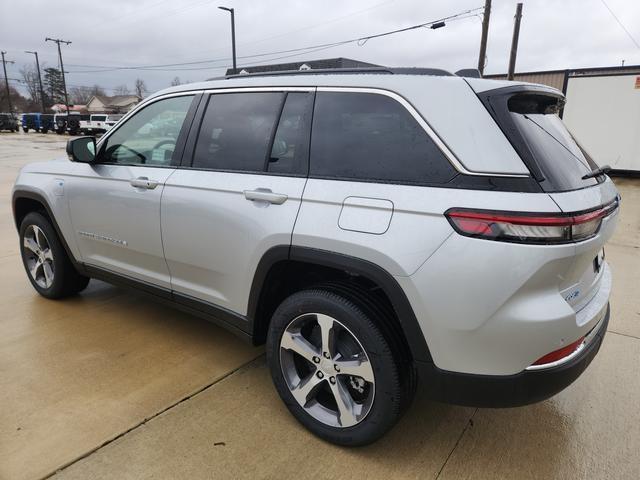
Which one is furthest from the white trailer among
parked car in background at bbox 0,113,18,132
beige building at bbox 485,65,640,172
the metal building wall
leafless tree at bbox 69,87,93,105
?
leafless tree at bbox 69,87,93,105

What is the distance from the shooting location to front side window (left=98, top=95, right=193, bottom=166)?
3.22m

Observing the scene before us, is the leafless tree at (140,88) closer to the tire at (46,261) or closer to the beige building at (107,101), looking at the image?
the beige building at (107,101)

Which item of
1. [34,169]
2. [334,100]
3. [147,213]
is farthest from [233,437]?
[34,169]

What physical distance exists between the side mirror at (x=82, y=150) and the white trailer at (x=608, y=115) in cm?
1369

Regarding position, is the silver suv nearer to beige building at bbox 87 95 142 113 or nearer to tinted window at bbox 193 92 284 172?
tinted window at bbox 193 92 284 172

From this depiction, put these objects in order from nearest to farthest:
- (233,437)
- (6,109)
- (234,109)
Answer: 1. (233,437)
2. (234,109)
3. (6,109)

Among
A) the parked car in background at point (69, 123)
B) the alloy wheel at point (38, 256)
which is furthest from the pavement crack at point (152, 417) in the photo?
the parked car in background at point (69, 123)

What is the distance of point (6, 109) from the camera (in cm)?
8112

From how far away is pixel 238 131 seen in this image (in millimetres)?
2855

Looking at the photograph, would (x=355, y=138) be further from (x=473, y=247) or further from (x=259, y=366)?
(x=259, y=366)

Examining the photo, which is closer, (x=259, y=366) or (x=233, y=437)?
(x=233, y=437)

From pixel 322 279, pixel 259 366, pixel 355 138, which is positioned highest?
pixel 355 138

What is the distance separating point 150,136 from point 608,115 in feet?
48.3

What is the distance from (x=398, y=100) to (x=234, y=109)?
3.77 ft
